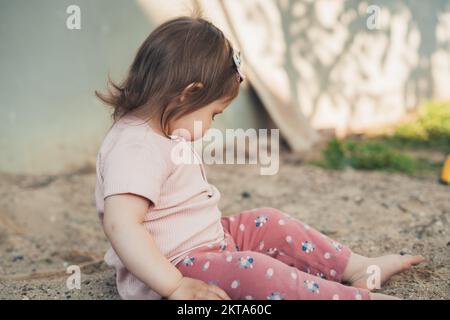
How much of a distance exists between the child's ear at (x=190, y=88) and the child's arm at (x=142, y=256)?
1.24 feet

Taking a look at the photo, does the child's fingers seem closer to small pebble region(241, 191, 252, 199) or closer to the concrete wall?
small pebble region(241, 191, 252, 199)

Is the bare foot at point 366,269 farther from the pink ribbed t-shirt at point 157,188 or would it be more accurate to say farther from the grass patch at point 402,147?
the grass patch at point 402,147

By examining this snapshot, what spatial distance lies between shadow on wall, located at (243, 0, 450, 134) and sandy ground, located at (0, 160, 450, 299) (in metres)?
1.31

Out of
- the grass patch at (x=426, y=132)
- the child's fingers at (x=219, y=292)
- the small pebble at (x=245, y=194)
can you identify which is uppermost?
the child's fingers at (x=219, y=292)

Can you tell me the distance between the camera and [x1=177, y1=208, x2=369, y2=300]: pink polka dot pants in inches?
66.7

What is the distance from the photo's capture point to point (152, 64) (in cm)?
185

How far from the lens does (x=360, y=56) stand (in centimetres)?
575

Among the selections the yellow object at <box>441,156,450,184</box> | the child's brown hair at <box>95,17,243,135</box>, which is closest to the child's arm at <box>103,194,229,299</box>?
the child's brown hair at <box>95,17,243,135</box>

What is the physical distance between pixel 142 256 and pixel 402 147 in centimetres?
401

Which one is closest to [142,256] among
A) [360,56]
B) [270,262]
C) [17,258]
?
[270,262]

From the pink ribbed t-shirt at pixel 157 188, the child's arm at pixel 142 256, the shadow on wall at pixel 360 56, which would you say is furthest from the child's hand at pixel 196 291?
the shadow on wall at pixel 360 56

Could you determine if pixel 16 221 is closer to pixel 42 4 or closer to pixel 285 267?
pixel 42 4

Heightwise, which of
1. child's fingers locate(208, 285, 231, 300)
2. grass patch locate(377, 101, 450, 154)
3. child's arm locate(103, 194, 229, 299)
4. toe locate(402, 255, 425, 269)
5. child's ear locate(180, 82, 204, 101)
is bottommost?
grass patch locate(377, 101, 450, 154)

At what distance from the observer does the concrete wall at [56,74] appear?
11.9 feet
